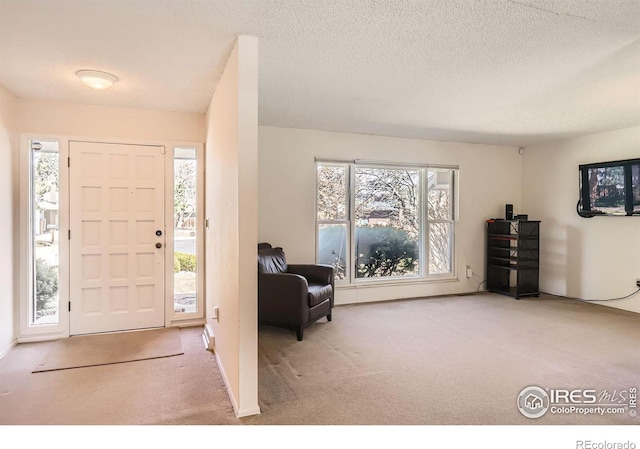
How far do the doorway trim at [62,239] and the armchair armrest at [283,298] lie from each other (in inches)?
31.9

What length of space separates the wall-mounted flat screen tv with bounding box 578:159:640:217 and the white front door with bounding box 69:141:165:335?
17.3 ft

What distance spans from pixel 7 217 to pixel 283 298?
2.49 meters

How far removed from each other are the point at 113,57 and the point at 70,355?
241 centimetres

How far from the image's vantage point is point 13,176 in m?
3.31

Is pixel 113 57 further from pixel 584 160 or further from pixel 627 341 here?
pixel 584 160

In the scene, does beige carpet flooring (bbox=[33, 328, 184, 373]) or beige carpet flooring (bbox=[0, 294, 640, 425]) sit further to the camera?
beige carpet flooring (bbox=[33, 328, 184, 373])

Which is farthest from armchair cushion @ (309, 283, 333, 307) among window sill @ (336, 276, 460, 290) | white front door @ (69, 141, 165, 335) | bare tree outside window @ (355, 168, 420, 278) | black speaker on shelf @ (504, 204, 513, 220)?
black speaker on shelf @ (504, 204, 513, 220)

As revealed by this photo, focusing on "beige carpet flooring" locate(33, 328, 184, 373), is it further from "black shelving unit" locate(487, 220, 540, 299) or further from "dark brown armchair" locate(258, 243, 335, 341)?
"black shelving unit" locate(487, 220, 540, 299)

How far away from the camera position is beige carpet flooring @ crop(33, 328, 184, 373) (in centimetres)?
297

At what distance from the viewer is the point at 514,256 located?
5359 mm

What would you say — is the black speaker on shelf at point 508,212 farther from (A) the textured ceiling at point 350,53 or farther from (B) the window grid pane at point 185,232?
(B) the window grid pane at point 185,232

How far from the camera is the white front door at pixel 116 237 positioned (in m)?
3.62
